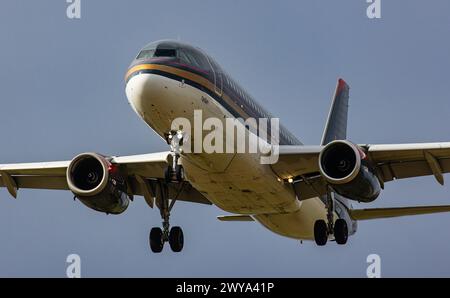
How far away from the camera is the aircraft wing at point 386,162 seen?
33.4 metres

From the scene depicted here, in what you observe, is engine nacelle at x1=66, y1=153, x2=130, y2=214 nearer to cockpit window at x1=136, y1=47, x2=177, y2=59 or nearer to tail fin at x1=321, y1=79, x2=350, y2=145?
cockpit window at x1=136, y1=47, x2=177, y2=59

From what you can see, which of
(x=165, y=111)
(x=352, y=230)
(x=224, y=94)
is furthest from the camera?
(x=352, y=230)

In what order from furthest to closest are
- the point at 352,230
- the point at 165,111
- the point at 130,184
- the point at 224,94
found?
the point at 352,230 → the point at 130,184 → the point at 224,94 → the point at 165,111

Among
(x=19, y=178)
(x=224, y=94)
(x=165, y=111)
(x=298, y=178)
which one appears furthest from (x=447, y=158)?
(x=19, y=178)

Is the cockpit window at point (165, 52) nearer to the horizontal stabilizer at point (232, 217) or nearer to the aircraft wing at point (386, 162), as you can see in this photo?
the aircraft wing at point (386, 162)

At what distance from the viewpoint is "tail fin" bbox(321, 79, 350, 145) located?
4525 cm

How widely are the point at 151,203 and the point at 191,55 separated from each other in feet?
26.1

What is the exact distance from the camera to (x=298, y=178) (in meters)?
35.9

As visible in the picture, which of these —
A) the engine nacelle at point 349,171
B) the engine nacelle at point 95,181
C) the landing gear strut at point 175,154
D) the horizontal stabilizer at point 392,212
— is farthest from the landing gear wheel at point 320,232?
the landing gear strut at point 175,154

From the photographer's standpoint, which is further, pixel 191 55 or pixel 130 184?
pixel 130 184

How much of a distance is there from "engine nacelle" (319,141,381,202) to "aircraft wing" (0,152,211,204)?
5.23m

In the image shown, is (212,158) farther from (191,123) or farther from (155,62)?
(155,62)

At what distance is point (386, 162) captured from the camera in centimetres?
3500

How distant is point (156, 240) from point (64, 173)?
13.5 ft
